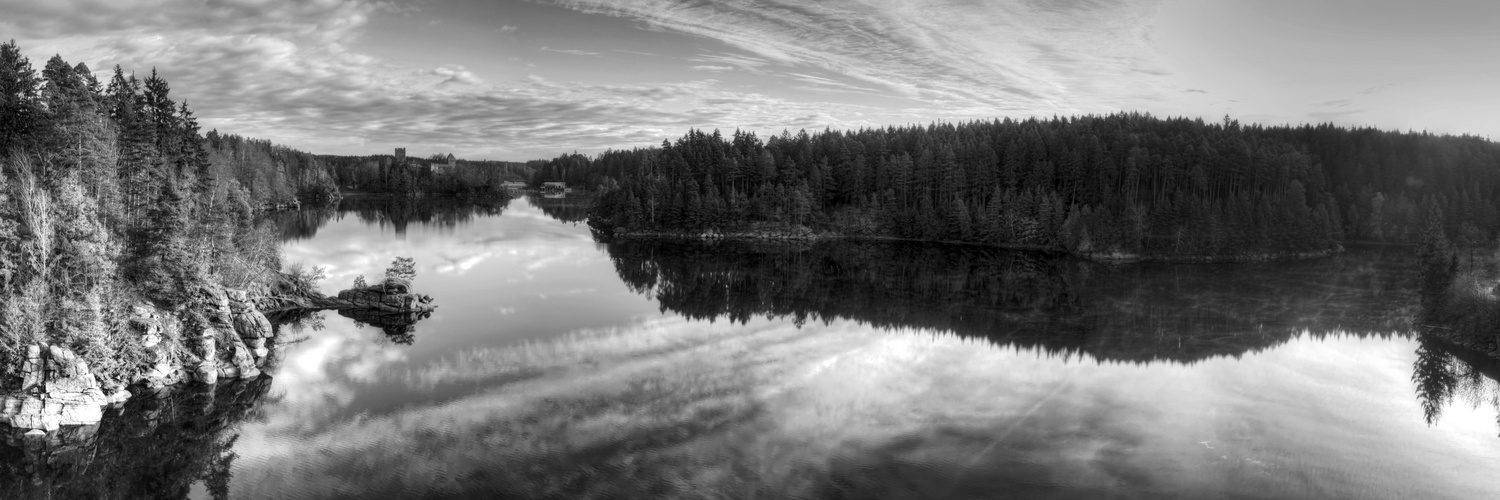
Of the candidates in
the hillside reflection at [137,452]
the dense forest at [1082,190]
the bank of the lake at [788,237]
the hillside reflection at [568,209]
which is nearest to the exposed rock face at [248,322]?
the hillside reflection at [137,452]

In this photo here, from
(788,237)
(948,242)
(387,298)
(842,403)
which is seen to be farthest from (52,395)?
(948,242)

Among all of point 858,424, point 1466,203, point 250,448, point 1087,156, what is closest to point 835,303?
point 858,424

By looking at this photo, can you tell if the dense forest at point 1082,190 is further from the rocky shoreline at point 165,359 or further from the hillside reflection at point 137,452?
the hillside reflection at point 137,452

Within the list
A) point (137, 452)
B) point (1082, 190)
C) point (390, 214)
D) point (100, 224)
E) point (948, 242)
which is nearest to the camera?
point (137, 452)

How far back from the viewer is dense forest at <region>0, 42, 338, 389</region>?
25.8m

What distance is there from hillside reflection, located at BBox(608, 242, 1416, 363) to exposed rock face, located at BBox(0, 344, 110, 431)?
2876cm

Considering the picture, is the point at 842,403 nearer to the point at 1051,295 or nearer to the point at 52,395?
the point at 52,395

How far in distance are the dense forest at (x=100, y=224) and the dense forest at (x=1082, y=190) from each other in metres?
59.2

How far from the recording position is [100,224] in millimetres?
32375

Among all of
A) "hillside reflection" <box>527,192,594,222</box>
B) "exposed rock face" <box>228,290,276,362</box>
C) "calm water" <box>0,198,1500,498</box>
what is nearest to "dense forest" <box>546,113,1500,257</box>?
"hillside reflection" <box>527,192,594,222</box>

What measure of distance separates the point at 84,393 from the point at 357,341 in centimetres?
1269

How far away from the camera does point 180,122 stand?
56156 millimetres

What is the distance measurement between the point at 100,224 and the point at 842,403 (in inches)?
1227

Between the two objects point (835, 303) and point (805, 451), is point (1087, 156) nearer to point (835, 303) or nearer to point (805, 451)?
point (835, 303)
